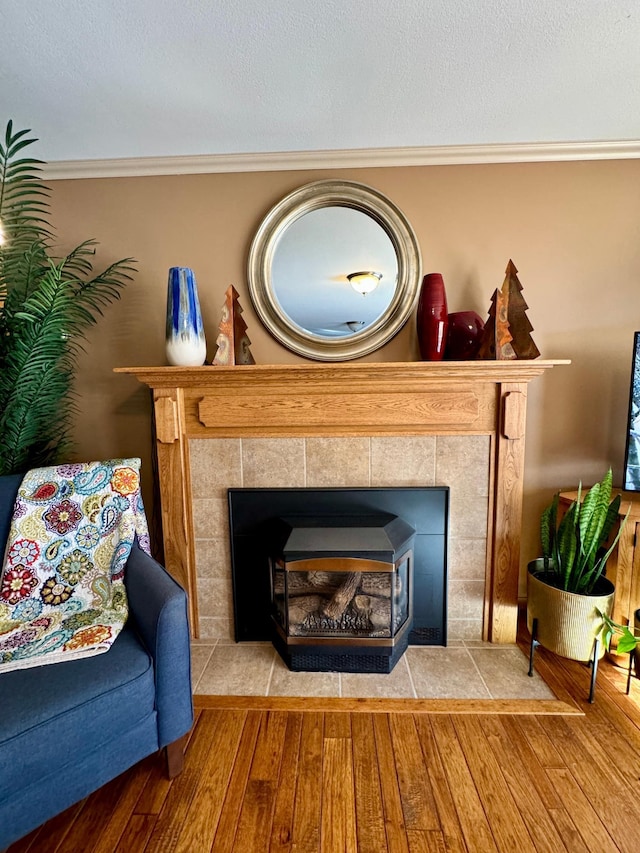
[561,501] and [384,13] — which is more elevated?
[384,13]

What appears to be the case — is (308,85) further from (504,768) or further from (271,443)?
(504,768)

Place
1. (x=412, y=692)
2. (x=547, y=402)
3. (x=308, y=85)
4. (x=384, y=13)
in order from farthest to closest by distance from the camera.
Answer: (x=547, y=402)
(x=412, y=692)
(x=308, y=85)
(x=384, y=13)

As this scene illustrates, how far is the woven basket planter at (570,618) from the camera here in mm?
1510

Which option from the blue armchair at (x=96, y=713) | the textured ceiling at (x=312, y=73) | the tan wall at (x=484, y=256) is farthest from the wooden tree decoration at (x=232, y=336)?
the blue armchair at (x=96, y=713)

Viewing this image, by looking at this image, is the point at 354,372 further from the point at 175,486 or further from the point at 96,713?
the point at 96,713

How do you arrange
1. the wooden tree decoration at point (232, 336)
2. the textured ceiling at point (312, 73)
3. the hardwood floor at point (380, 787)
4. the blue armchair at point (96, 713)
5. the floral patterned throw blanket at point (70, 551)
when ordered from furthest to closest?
the wooden tree decoration at point (232, 336) < the floral patterned throw blanket at point (70, 551) < the textured ceiling at point (312, 73) < the hardwood floor at point (380, 787) < the blue armchair at point (96, 713)

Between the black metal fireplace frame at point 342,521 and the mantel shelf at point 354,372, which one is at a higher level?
the mantel shelf at point 354,372

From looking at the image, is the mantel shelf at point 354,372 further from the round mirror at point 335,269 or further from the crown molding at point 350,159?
the crown molding at point 350,159

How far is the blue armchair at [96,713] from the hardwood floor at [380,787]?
161 millimetres

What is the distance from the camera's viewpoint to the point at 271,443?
1839 mm

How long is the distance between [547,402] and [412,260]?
97 cm

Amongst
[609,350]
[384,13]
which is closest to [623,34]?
[384,13]

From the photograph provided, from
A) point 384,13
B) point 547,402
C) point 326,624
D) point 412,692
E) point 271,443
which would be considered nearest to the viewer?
point 384,13

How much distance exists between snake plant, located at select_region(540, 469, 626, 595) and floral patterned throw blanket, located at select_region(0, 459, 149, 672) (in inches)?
66.6
